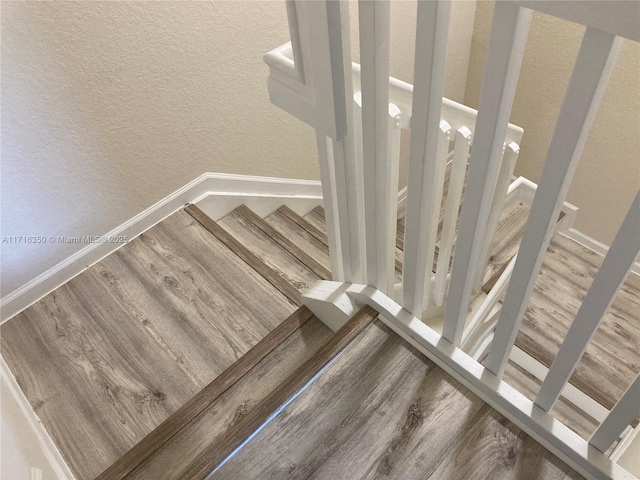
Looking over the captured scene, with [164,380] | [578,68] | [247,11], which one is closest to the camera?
[578,68]

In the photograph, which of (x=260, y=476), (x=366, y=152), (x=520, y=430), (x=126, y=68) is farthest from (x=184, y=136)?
(x=520, y=430)

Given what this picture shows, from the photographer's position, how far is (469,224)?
2.93ft

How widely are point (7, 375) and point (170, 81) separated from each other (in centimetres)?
124

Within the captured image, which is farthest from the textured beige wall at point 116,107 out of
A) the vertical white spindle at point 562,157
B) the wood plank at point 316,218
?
the vertical white spindle at point 562,157

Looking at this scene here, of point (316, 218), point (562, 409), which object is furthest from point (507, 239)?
point (316, 218)

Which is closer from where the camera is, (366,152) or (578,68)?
(578,68)

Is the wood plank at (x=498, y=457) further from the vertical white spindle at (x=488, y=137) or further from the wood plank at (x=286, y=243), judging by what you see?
the wood plank at (x=286, y=243)

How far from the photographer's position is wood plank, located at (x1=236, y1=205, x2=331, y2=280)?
2.13 m

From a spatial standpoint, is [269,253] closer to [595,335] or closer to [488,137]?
[488,137]

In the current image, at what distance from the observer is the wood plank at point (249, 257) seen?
1.89 meters

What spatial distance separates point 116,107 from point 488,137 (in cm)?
153

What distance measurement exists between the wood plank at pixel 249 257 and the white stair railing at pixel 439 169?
0.47 m

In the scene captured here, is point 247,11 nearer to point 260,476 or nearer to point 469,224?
point 469,224

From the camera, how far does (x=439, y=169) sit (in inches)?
51.5
